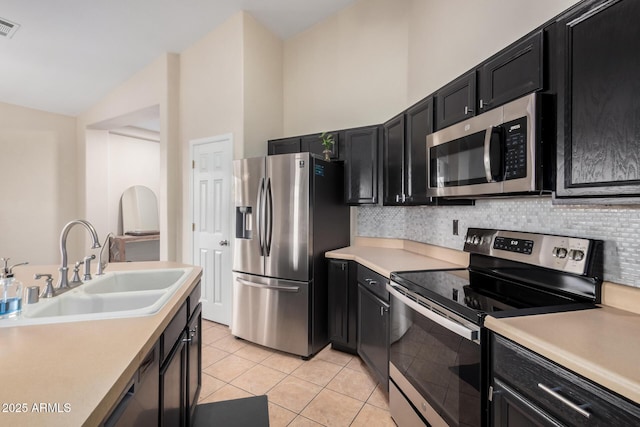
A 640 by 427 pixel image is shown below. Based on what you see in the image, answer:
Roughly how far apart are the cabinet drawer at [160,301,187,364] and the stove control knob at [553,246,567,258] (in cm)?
174

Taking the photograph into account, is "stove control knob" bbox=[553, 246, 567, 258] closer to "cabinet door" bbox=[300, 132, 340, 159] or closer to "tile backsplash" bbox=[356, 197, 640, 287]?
"tile backsplash" bbox=[356, 197, 640, 287]

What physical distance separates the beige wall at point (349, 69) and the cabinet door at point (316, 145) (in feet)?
1.23

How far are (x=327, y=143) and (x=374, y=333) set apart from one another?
185cm

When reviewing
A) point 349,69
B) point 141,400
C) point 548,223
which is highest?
point 349,69

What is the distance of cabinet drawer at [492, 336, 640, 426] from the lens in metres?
0.71

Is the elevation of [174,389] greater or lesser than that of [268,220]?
lesser

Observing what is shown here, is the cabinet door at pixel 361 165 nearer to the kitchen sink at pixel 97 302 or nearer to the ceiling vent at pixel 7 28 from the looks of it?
the kitchen sink at pixel 97 302

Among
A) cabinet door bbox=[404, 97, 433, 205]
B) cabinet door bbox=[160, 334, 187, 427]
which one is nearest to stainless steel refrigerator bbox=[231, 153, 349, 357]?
cabinet door bbox=[404, 97, 433, 205]

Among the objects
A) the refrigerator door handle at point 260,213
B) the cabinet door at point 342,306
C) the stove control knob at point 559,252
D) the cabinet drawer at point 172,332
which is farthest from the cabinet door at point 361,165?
the cabinet drawer at point 172,332

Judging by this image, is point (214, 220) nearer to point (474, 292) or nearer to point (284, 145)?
point (284, 145)

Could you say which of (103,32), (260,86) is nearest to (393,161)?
(260,86)

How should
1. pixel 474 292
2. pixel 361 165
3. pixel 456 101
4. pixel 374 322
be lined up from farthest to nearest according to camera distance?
pixel 361 165, pixel 374 322, pixel 456 101, pixel 474 292

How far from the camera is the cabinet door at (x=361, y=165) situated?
289cm

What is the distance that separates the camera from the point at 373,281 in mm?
2236
